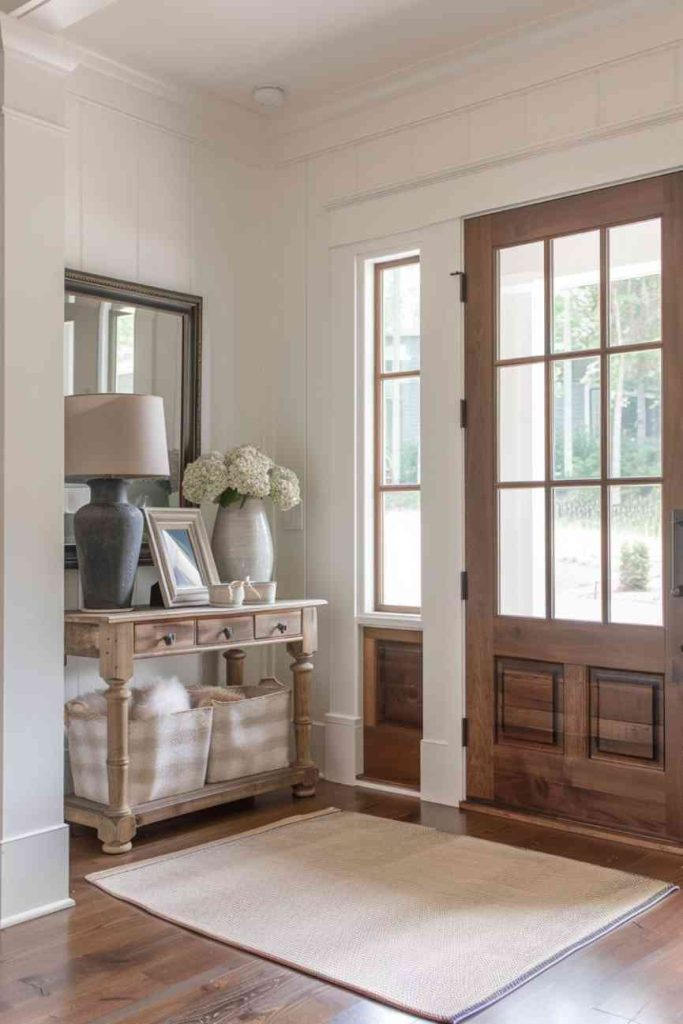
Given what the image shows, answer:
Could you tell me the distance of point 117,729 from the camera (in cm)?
344

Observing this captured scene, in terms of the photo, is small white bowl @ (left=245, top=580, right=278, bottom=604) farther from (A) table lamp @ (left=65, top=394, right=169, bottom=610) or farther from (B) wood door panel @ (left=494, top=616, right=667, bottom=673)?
(B) wood door panel @ (left=494, top=616, right=667, bottom=673)

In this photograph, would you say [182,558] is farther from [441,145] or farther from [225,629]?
[441,145]

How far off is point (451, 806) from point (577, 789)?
1.74 ft

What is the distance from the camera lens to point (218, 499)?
4.15 m

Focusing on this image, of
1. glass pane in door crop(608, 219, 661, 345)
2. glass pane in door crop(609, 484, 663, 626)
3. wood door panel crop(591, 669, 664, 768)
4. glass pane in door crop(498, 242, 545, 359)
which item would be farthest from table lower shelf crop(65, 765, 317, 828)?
glass pane in door crop(608, 219, 661, 345)

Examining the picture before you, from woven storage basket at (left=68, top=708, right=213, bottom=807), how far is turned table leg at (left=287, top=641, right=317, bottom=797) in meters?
0.53

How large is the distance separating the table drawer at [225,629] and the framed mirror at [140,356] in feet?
1.48

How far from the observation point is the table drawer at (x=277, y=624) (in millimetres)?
3926

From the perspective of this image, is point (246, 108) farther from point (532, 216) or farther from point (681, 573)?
point (681, 573)

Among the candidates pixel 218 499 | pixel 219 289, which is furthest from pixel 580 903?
pixel 219 289

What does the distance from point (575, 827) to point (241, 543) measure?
1.62 meters

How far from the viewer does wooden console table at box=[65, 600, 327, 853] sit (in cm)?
343

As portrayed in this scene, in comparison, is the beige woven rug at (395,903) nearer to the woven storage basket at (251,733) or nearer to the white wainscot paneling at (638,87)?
the woven storage basket at (251,733)

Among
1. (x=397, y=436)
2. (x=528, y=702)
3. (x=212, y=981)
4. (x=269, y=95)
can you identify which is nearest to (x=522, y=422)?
(x=397, y=436)
